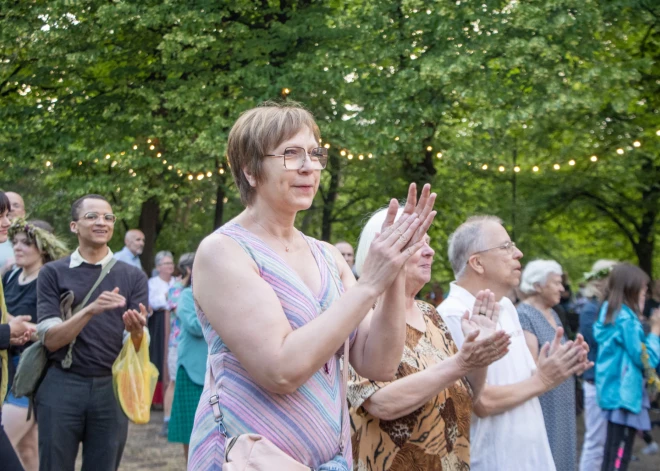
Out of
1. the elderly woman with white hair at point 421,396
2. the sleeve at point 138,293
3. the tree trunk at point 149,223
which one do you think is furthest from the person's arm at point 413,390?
the tree trunk at point 149,223

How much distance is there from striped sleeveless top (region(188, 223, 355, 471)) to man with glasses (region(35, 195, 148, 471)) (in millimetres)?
2457

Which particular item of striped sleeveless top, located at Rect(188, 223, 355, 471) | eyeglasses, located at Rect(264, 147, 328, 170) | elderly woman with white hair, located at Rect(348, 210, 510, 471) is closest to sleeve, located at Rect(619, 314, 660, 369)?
elderly woman with white hair, located at Rect(348, 210, 510, 471)

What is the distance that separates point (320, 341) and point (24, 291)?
4.42 metres

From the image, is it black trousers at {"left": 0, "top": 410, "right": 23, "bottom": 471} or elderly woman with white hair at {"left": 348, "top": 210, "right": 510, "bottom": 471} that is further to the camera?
black trousers at {"left": 0, "top": 410, "right": 23, "bottom": 471}

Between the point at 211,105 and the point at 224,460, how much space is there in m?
12.0

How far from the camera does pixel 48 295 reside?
503 cm

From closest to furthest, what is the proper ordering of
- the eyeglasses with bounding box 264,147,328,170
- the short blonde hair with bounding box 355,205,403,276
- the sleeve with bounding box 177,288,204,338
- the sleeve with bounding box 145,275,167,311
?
the eyeglasses with bounding box 264,147,328,170
the short blonde hair with bounding box 355,205,403,276
the sleeve with bounding box 177,288,204,338
the sleeve with bounding box 145,275,167,311

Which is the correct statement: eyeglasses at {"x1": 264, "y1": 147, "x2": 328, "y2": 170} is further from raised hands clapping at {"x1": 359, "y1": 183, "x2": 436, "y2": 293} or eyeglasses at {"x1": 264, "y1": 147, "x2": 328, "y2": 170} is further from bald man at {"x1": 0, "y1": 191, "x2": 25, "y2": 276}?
bald man at {"x1": 0, "y1": 191, "x2": 25, "y2": 276}

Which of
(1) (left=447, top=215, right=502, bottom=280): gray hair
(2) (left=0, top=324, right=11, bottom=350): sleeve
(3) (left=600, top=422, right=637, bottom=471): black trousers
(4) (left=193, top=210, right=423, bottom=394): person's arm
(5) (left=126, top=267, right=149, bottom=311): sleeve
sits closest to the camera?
(4) (left=193, top=210, right=423, bottom=394): person's arm

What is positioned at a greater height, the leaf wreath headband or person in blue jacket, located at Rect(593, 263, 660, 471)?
the leaf wreath headband

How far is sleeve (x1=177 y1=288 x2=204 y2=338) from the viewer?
793 cm

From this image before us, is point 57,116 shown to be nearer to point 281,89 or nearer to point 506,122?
point 281,89

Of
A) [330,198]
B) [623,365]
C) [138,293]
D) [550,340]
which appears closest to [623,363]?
[623,365]

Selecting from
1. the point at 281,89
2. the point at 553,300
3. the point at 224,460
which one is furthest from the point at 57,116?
the point at 224,460
